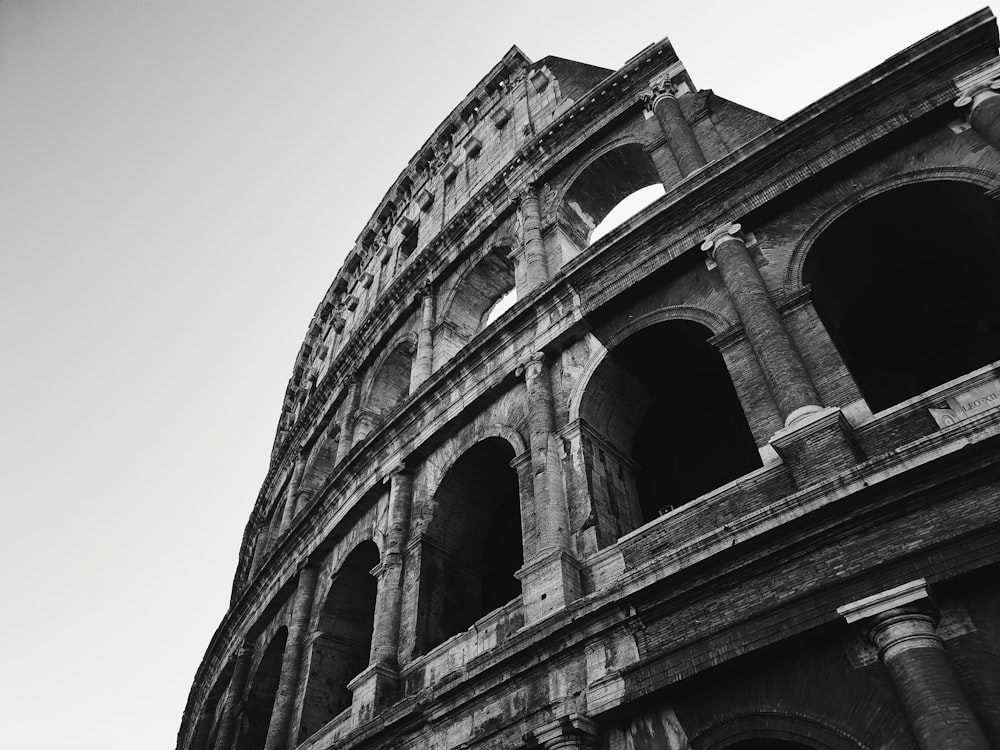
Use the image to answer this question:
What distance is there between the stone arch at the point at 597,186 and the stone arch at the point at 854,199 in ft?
15.7

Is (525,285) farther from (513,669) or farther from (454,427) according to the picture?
(513,669)

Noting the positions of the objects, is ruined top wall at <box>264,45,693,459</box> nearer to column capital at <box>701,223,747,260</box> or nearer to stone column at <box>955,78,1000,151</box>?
column capital at <box>701,223,747,260</box>

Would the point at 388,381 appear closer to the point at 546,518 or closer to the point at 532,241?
the point at 532,241

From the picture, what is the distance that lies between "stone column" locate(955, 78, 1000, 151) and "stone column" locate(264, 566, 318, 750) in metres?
11.2

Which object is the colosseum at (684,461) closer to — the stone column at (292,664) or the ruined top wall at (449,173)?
the stone column at (292,664)

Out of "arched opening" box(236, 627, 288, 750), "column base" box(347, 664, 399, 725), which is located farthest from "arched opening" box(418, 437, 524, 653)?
"arched opening" box(236, 627, 288, 750)

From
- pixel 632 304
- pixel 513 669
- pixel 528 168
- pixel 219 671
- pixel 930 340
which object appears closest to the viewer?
pixel 513 669

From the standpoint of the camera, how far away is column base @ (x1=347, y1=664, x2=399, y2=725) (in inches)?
335

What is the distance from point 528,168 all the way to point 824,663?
10.3 m

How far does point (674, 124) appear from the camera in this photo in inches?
445

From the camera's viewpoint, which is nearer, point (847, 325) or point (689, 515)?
point (689, 515)

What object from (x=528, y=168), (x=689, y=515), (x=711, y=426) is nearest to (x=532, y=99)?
(x=528, y=168)

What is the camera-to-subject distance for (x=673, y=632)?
20.6 ft

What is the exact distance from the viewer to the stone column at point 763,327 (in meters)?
6.80
